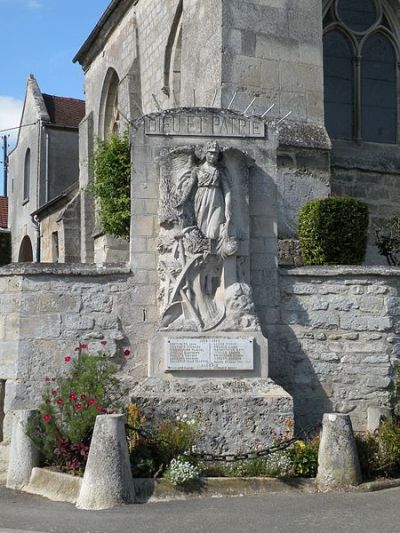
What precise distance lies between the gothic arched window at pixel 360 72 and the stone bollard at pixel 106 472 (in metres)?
8.36

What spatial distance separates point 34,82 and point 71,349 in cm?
2222

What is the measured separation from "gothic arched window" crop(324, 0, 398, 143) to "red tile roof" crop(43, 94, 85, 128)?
48.5ft

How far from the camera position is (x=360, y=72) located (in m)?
13.8

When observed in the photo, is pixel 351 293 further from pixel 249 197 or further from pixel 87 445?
pixel 87 445

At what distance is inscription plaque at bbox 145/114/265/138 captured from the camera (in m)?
8.63

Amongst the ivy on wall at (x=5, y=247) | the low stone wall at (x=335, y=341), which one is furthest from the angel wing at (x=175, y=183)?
the ivy on wall at (x=5, y=247)

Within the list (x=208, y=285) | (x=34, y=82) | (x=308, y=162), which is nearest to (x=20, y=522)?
(x=208, y=285)

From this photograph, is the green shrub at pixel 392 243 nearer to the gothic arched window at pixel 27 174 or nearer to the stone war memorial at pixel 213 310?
the stone war memorial at pixel 213 310

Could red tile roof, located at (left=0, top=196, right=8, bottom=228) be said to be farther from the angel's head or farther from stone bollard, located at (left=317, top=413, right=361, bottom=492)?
stone bollard, located at (left=317, top=413, right=361, bottom=492)

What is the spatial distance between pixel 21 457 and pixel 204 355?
82.5 inches

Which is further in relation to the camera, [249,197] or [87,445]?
[249,197]

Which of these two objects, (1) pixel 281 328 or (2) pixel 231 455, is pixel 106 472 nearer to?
(2) pixel 231 455

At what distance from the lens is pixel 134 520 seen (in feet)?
20.2

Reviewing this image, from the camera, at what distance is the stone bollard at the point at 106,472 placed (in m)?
6.57
